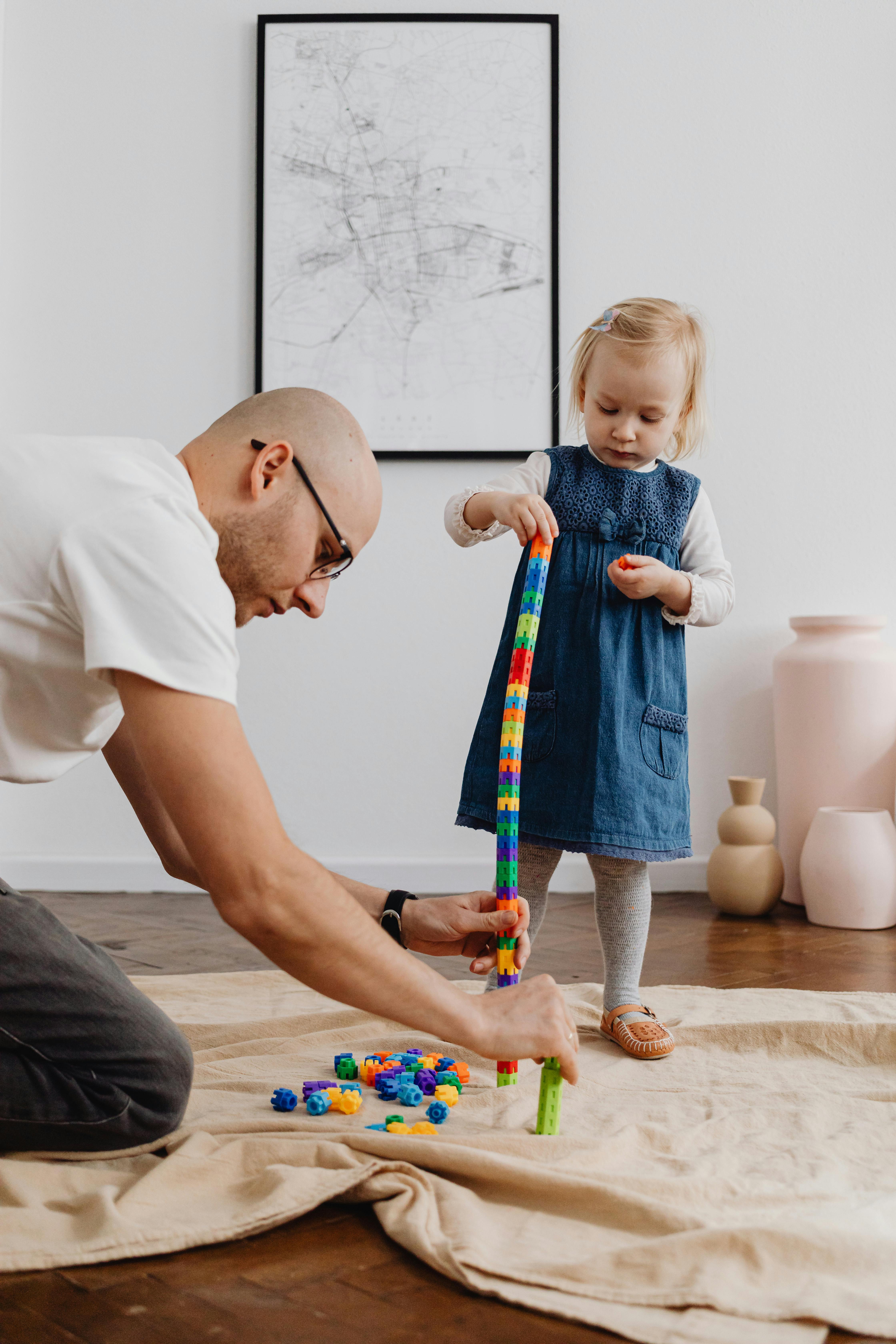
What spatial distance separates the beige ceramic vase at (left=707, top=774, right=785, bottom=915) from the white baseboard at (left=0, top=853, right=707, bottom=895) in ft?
0.63

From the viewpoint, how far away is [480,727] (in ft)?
6.31

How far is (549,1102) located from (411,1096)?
21cm

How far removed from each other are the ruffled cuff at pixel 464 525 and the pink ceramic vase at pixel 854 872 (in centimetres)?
134

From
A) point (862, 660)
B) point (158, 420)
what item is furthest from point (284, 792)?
point (862, 660)

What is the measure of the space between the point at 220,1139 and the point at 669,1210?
1.62ft

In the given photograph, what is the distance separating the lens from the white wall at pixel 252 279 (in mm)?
3117

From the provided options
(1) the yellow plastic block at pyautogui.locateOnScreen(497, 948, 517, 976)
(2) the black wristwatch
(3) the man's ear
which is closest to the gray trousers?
(2) the black wristwatch

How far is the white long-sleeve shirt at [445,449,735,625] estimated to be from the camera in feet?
6.20

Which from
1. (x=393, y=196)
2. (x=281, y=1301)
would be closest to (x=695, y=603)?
(x=281, y=1301)

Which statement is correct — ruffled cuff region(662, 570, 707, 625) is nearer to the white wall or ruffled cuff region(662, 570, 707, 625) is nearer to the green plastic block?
the green plastic block

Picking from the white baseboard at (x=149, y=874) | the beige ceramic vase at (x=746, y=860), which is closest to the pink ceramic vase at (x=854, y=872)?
the beige ceramic vase at (x=746, y=860)

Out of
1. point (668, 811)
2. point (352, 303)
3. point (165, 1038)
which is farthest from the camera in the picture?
point (352, 303)

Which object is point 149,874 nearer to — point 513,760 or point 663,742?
point 663,742

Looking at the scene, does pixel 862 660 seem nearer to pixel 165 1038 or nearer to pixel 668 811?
pixel 668 811
